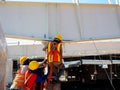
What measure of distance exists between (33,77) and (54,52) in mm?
801

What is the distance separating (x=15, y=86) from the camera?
22.4 feet

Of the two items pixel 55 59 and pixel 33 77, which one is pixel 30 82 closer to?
pixel 33 77

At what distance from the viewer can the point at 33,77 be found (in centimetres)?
664

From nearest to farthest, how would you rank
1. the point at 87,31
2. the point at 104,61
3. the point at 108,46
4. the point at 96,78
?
the point at 104,61 → the point at 108,46 → the point at 96,78 → the point at 87,31

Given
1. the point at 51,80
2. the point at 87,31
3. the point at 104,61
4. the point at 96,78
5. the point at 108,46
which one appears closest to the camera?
the point at 51,80

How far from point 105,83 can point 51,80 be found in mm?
3586

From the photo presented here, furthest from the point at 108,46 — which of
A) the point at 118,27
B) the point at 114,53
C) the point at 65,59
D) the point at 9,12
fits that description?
the point at 9,12

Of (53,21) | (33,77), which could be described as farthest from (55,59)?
(53,21)

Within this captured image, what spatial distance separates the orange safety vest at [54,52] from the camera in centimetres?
671

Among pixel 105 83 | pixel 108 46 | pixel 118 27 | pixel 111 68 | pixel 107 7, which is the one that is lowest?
pixel 105 83

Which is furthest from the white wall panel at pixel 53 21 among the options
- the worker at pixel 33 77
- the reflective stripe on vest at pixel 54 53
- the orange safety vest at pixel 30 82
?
the orange safety vest at pixel 30 82

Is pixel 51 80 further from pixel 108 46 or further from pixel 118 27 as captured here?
pixel 118 27

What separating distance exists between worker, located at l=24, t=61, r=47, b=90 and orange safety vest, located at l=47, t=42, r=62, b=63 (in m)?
0.37

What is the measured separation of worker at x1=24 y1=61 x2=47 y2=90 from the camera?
663 cm
